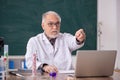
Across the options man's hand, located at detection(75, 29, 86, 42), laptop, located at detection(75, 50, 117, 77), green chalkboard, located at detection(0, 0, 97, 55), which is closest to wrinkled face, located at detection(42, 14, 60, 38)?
man's hand, located at detection(75, 29, 86, 42)

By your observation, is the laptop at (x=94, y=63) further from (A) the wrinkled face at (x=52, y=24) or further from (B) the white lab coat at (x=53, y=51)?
(A) the wrinkled face at (x=52, y=24)

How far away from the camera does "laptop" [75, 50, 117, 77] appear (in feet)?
5.99

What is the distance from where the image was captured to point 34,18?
3975 millimetres

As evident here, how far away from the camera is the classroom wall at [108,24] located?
13.7 feet

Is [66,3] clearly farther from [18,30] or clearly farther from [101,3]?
[18,30]

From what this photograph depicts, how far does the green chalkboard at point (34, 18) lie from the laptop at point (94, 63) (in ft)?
7.12

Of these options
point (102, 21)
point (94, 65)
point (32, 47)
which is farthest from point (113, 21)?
point (94, 65)

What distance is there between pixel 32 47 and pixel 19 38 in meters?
1.31

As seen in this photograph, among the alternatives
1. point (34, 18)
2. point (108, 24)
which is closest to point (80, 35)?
point (34, 18)

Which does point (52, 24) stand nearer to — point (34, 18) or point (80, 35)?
point (80, 35)

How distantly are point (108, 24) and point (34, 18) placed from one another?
51.5 inches

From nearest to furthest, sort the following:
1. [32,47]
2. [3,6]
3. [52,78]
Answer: [52,78] → [32,47] → [3,6]

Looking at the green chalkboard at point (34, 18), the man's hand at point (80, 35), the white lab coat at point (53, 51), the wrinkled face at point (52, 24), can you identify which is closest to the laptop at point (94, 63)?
the man's hand at point (80, 35)

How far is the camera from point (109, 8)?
4.21 m
